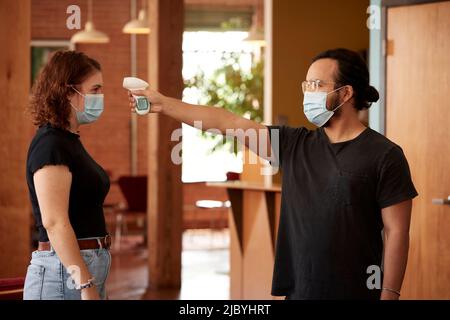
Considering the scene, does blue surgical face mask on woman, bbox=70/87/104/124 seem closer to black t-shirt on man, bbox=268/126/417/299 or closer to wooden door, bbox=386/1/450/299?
black t-shirt on man, bbox=268/126/417/299

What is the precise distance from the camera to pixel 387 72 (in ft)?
18.2

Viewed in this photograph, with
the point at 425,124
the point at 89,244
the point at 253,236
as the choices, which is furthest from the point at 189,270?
the point at 89,244

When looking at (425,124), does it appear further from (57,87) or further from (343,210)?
(57,87)

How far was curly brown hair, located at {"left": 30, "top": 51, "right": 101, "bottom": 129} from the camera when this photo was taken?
295 cm

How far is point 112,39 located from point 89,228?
9786 mm

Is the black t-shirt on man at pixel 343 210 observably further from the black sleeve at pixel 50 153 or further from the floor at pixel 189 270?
the floor at pixel 189 270

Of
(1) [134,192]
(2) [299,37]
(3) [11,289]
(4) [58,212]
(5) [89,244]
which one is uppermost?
(2) [299,37]

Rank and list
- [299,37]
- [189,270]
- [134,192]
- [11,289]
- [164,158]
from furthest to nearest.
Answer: [134,192] < [189,270] < [299,37] < [164,158] < [11,289]

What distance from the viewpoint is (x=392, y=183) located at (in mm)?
2826

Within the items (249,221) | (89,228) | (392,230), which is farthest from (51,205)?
(249,221)

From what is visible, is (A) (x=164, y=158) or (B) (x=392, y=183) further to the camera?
(A) (x=164, y=158)

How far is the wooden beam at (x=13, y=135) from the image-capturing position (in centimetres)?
525

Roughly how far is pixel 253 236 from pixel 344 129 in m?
3.98

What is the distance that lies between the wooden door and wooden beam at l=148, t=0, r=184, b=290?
2871 millimetres
